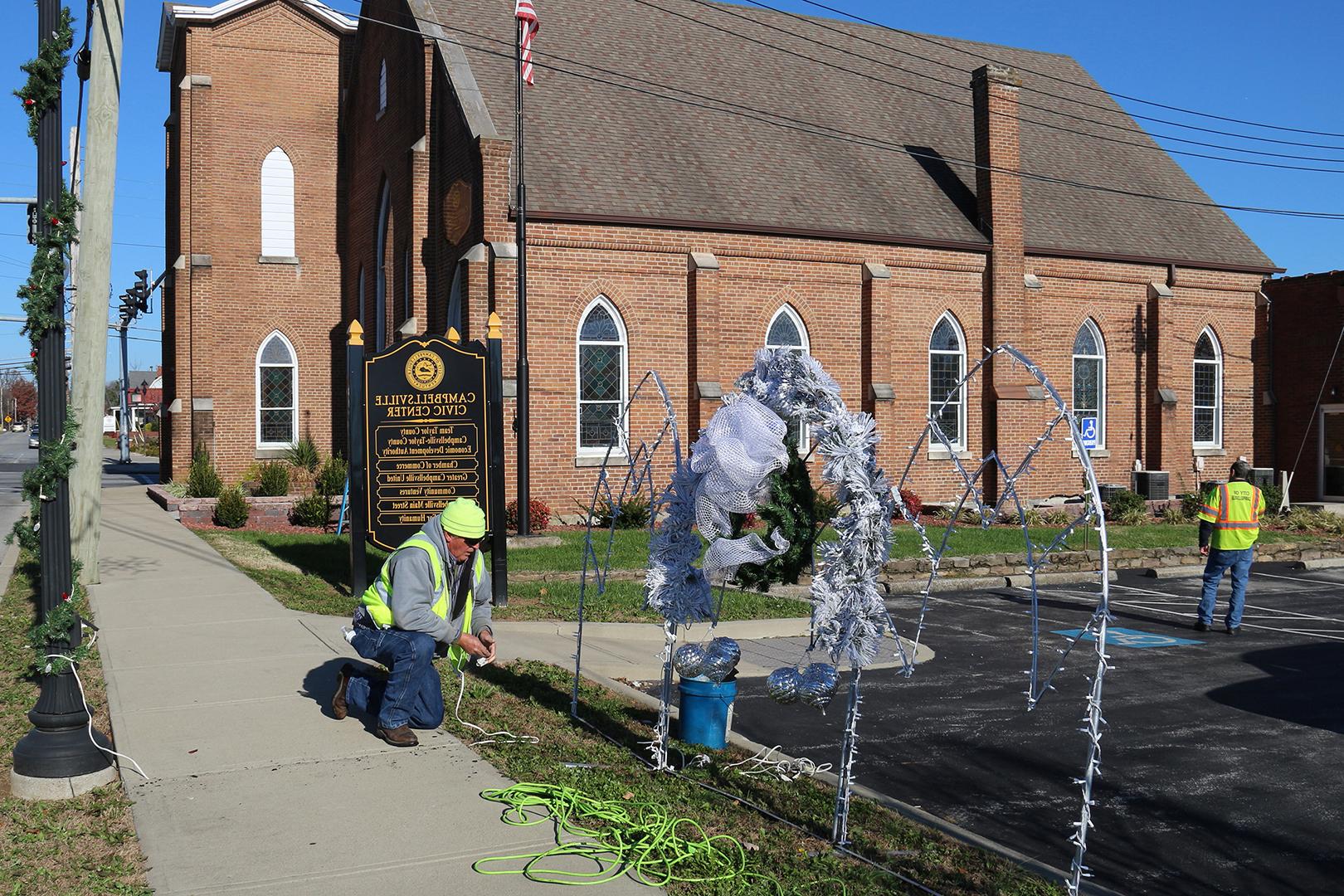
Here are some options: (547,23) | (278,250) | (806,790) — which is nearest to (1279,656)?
(806,790)

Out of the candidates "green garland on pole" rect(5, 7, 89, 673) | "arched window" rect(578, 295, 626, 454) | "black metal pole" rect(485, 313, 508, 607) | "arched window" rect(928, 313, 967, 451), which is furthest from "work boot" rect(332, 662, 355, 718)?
"arched window" rect(928, 313, 967, 451)

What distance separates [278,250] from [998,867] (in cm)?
2760

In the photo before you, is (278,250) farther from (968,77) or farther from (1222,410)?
(1222,410)

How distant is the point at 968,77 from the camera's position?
30781 mm

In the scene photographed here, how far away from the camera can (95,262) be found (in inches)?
536

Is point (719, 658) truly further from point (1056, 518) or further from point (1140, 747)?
point (1056, 518)

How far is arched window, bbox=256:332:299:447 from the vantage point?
95.5ft

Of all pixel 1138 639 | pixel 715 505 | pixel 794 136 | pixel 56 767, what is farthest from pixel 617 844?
pixel 794 136

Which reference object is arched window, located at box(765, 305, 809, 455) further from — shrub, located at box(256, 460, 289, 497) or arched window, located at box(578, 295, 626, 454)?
shrub, located at box(256, 460, 289, 497)

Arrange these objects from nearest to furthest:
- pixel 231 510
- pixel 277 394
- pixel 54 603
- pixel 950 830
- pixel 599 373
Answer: pixel 950 830
pixel 54 603
pixel 231 510
pixel 599 373
pixel 277 394

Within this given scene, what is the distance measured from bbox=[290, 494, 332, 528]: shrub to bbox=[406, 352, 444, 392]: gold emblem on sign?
8740mm

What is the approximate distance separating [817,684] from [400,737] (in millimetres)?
2647

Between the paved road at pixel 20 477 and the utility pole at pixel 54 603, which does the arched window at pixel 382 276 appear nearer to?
the paved road at pixel 20 477

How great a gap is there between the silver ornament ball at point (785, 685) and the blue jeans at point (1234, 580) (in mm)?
8143
